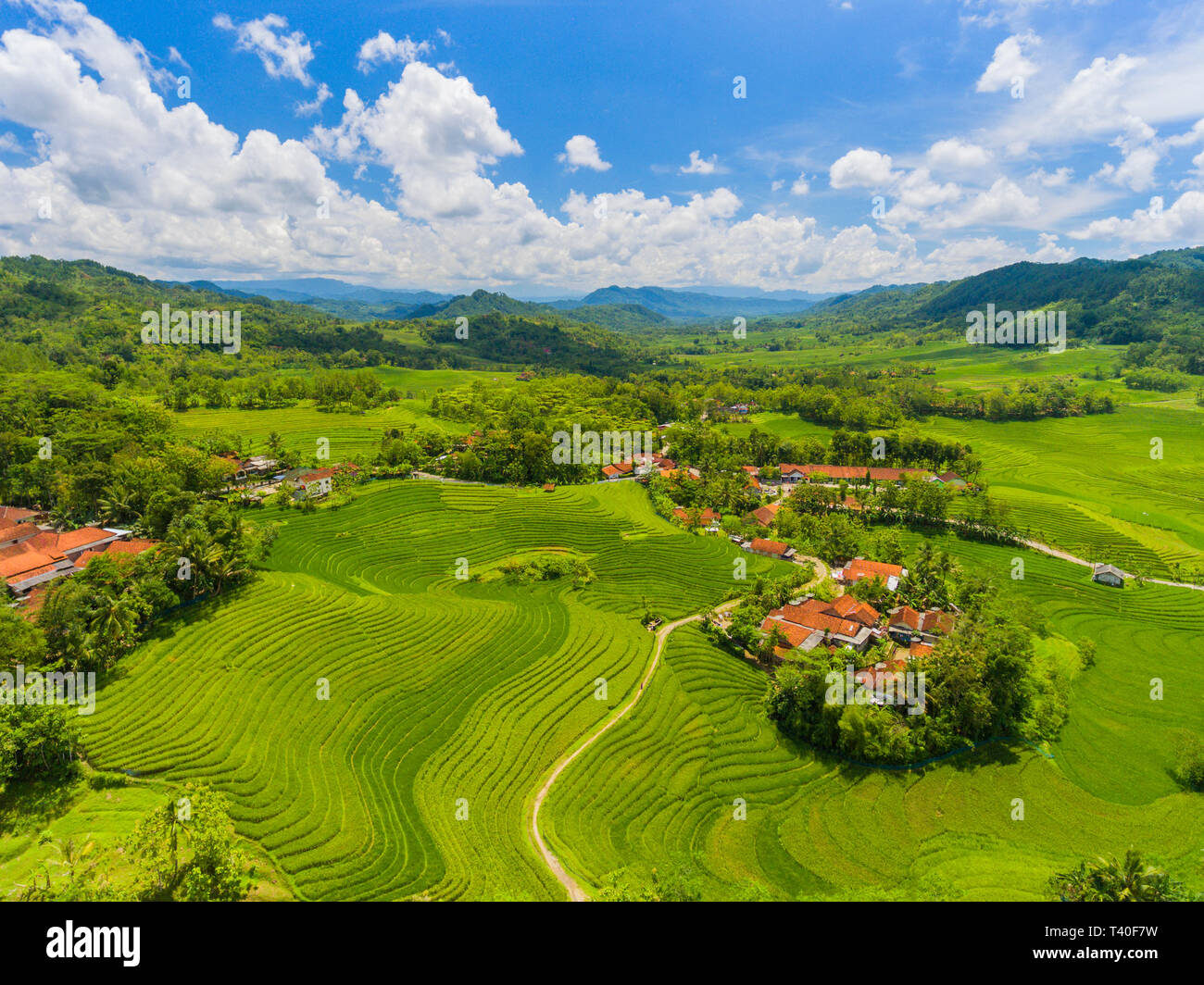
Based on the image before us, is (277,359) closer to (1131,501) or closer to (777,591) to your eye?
(777,591)

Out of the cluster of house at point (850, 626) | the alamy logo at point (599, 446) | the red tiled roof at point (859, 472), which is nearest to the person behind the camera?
the cluster of house at point (850, 626)

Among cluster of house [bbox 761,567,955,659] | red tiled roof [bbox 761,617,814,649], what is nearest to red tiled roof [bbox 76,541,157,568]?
red tiled roof [bbox 761,617,814,649]

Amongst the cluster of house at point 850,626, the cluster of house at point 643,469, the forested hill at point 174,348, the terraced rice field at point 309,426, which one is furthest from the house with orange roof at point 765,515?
the forested hill at point 174,348

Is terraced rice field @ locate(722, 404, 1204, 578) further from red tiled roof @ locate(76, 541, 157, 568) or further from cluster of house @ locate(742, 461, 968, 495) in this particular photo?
red tiled roof @ locate(76, 541, 157, 568)

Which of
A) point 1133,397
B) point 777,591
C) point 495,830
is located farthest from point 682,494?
point 1133,397

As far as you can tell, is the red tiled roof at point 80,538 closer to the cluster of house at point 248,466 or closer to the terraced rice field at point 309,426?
the cluster of house at point 248,466
